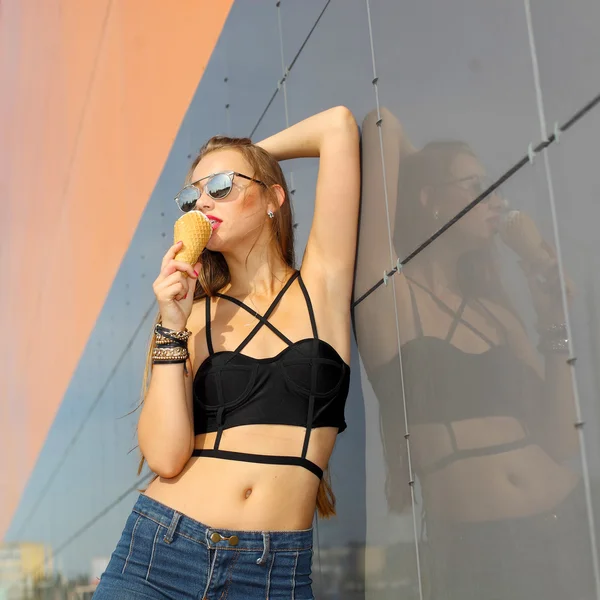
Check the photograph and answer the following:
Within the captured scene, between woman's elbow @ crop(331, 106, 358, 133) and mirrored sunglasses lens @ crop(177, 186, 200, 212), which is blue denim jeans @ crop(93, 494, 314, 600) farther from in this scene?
woman's elbow @ crop(331, 106, 358, 133)

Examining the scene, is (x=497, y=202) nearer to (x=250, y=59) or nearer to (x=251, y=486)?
(x=251, y=486)

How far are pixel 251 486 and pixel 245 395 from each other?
9.6 inches

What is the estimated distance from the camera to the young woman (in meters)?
2.32

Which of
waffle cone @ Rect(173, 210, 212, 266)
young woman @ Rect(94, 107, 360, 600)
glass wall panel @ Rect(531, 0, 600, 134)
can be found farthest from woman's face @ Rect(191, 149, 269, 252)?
glass wall panel @ Rect(531, 0, 600, 134)

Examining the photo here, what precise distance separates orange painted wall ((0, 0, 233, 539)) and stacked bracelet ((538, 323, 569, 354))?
3.25 meters

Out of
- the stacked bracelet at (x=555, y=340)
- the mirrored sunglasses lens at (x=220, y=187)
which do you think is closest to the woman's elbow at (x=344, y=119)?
the mirrored sunglasses lens at (x=220, y=187)

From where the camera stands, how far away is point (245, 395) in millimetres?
2434

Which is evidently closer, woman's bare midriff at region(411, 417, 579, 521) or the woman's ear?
woman's bare midriff at region(411, 417, 579, 521)

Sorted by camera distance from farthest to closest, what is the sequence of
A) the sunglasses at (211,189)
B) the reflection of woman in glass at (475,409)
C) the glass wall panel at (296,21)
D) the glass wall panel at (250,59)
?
the glass wall panel at (250,59) → the glass wall panel at (296,21) → the sunglasses at (211,189) → the reflection of woman in glass at (475,409)

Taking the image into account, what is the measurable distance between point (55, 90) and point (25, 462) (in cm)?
422

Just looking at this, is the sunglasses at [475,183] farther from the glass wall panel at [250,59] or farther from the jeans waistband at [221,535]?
the glass wall panel at [250,59]

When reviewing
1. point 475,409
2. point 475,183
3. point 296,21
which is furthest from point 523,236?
point 296,21

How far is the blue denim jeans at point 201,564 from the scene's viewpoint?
2277 millimetres

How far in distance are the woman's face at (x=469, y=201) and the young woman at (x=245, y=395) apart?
2.19 ft
